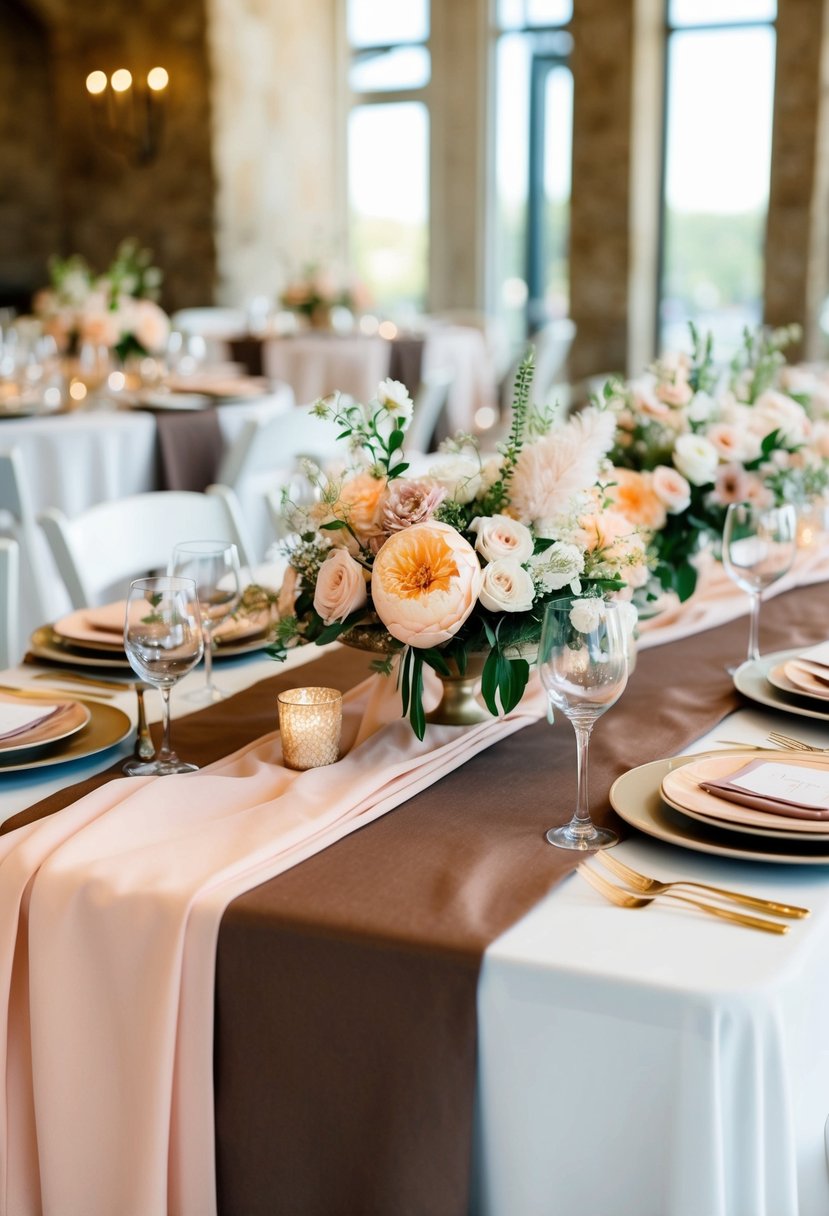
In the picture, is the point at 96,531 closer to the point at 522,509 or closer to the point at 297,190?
the point at 522,509

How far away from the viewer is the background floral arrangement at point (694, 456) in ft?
6.49

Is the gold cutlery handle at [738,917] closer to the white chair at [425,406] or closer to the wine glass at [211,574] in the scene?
the wine glass at [211,574]

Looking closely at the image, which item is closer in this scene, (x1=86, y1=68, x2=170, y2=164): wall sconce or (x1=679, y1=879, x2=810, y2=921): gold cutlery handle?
(x1=679, y1=879, x2=810, y2=921): gold cutlery handle

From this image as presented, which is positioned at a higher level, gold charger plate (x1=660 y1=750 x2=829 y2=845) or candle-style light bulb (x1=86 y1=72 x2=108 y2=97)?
candle-style light bulb (x1=86 y1=72 x2=108 y2=97)

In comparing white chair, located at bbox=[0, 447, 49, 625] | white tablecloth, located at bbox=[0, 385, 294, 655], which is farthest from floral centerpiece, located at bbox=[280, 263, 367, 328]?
white chair, located at bbox=[0, 447, 49, 625]

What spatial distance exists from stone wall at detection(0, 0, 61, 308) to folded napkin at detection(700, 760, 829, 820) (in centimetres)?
955

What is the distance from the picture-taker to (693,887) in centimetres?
112

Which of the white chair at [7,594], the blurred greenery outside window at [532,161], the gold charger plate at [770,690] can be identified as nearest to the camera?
the gold charger plate at [770,690]

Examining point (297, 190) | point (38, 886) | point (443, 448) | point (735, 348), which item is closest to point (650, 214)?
point (297, 190)

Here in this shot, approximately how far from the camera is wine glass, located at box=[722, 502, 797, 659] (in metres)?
1.75

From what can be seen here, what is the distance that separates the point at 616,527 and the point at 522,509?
0.10m

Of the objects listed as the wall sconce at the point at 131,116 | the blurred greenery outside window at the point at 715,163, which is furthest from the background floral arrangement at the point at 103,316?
the wall sconce at the point at 131,116

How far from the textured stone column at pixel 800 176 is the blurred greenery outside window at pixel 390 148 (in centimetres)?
273

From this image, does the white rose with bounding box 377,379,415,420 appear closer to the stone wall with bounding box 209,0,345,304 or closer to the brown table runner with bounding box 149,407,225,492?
the brown table runner with bounding box 149,407,225,492
